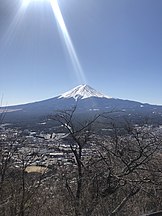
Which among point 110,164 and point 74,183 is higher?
point 110,164

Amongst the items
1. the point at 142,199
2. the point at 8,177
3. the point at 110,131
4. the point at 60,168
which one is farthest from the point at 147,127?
the point at 8,177

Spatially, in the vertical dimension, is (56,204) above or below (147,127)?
below

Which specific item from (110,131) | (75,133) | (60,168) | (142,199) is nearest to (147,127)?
(110,131)

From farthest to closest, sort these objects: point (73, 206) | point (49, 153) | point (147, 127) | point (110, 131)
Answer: point (147, 127) → point (110, 131) → point (49, 153) → point (73, 206)

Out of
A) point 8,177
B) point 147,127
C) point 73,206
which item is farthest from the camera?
point 147,127

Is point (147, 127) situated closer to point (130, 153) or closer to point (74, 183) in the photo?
point (130, 153)

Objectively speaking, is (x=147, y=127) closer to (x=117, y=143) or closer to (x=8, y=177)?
(x=117, y=143)

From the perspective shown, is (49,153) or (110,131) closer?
(49,153)

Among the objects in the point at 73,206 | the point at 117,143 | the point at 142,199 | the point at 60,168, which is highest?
the point at 117,143

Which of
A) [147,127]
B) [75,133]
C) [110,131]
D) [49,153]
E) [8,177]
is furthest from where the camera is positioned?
[147,127]
